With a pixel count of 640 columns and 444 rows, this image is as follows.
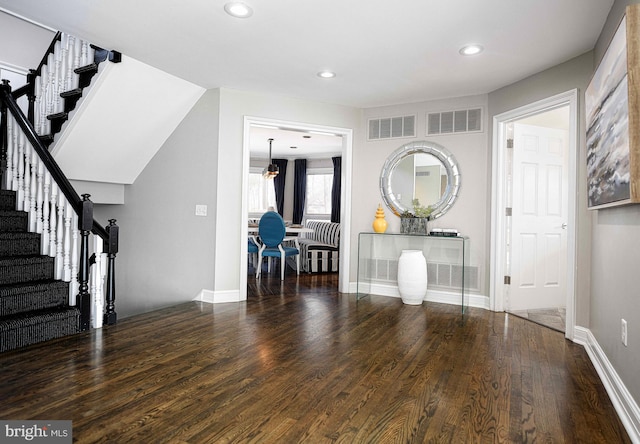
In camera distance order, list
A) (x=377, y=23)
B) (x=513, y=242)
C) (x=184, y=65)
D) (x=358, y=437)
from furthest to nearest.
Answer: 1. (x=513, y=242)
2. (x=184, y=65)
3. (x=377, y=23)
4. (x=358, y=437)

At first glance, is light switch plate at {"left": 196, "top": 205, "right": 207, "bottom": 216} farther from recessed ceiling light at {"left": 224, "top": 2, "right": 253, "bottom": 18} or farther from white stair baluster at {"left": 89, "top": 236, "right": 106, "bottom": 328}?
recessed ceiling light at {"left": 224, "top": 2, "right": 253, "bottom": 18}

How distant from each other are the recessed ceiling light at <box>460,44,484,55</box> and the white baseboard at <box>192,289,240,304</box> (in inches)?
131

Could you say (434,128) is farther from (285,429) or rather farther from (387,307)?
(285,429)

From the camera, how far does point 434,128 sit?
4855 mm

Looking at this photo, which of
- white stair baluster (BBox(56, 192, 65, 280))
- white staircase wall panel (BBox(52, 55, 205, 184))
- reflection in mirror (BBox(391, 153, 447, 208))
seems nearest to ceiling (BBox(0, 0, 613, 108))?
white staircase wall panel (BBox(52, 55, 205, 184))

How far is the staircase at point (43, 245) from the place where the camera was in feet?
9.96

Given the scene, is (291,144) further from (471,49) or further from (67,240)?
(67,240)

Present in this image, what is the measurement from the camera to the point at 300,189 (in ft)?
31.5

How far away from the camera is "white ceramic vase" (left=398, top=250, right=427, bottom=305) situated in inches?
182

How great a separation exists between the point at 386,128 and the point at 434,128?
0.60 m

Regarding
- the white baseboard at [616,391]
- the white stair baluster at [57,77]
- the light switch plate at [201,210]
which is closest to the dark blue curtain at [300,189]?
the light switch plate at [201,210]

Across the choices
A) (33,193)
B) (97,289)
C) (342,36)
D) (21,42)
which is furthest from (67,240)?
(21,42)

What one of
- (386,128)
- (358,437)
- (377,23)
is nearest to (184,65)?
(377,23)

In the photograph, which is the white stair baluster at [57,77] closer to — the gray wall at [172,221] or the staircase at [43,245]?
the staircase at [43,245]
